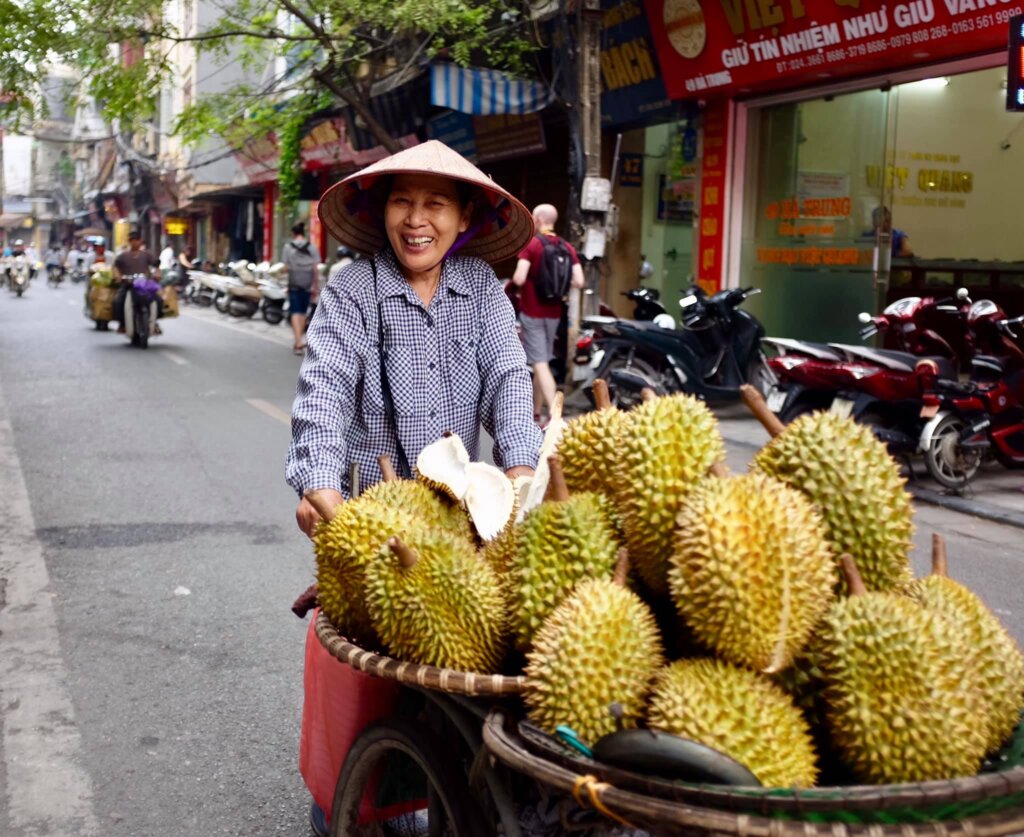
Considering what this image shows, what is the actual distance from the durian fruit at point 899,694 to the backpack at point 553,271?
848 centimetres

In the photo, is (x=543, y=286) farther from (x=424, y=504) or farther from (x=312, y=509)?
(x=424, y=504)

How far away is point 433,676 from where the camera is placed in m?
1.81

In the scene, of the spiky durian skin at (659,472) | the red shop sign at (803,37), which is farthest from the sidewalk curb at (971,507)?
the spiky durian skin at (659,472)

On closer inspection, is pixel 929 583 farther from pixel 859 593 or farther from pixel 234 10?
pixel 234 10

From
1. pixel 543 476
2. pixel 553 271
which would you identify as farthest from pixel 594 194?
pixel 543 476

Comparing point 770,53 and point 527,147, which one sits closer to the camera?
point 770,53

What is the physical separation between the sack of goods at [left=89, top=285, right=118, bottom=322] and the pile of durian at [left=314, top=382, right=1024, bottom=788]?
55.1 ft

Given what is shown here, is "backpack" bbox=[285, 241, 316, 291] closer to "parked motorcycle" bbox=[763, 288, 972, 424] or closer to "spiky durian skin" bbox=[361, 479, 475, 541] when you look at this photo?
"parked motorcycle" bbox=[763, 288, 972, 424]

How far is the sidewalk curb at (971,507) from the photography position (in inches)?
274

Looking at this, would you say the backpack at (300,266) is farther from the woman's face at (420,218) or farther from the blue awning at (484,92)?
the woman's face at (420,218)

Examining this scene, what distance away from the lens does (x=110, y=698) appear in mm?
4008

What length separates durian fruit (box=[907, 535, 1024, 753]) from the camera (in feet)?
5.48

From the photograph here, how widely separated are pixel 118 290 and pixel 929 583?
1699cm

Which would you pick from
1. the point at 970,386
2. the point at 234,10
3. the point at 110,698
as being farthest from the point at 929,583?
the point at 234,10
